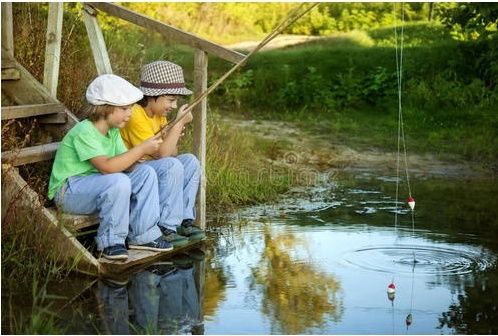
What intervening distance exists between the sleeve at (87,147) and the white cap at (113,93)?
0.23m

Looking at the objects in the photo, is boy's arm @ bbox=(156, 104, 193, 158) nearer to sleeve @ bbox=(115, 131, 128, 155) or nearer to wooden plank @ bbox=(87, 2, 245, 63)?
sleeve @ bbox=(115, 131, 128, 155)

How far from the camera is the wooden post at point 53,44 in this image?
7367 mm

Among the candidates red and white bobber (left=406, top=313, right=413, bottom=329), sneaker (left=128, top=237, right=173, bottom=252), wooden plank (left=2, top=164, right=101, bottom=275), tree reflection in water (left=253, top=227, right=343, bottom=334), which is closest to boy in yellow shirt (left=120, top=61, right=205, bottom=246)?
sneaker (left=128, top=237, right=173, bottom=252)

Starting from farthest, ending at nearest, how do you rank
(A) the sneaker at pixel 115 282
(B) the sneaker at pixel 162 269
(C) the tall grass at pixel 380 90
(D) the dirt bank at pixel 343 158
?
(C) the tall grass at pixel 380 90 < (D) the dirt bank at pixel 343 158 < (B) the sneaker at pixel 162 269 < (A) the sneaker at pixel 115 282

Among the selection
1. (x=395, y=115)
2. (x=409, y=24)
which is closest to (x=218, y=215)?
(x=395, y=115)

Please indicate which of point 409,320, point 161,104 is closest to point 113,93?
point 161,104

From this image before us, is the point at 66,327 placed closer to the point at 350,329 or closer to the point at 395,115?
the point at 350,329

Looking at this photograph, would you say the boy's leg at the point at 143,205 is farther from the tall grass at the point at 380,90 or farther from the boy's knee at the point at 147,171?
the tall grass at the point at 380,90

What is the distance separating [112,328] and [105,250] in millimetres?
1189

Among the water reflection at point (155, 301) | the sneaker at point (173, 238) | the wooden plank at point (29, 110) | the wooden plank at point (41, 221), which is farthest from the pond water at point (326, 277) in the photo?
the wooden plank at point (29, 110)

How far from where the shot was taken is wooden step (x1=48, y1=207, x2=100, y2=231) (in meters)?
6.12

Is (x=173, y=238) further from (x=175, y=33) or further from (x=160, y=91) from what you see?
(x=175, y=33)

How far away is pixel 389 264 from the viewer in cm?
662

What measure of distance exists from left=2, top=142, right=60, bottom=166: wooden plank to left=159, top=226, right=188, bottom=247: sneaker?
89 cm
